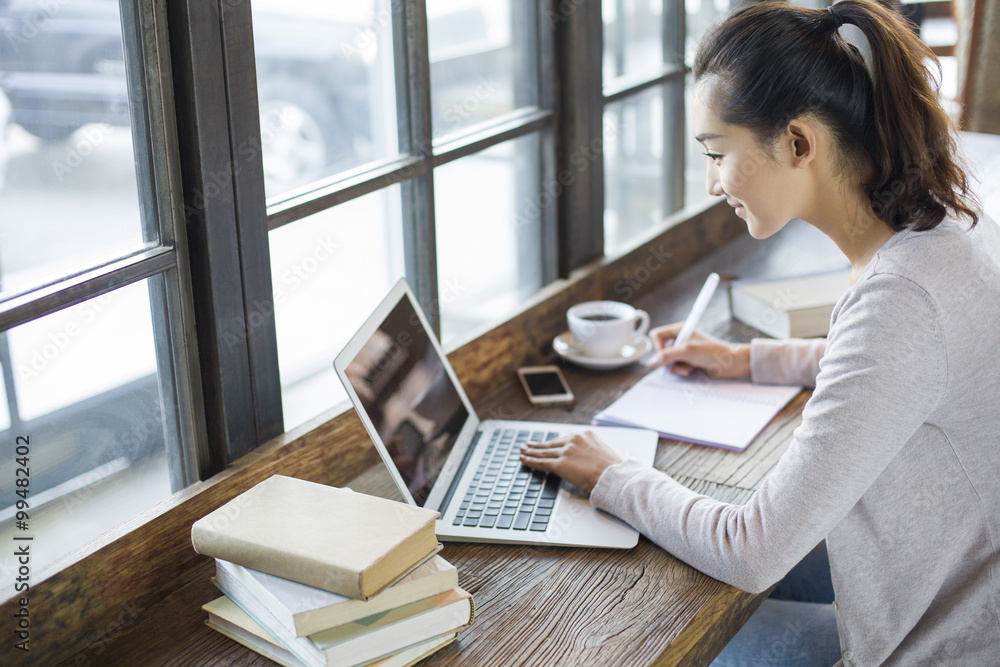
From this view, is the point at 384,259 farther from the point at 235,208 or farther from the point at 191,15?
the point at 191,15

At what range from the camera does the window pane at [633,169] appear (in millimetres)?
2082

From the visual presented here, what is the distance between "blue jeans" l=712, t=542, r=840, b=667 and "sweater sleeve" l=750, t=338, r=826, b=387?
36 centimetres

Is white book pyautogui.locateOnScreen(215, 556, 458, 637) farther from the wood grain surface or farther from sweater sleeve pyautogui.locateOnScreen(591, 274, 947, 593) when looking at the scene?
sweater sleeve pyautogui.locateOnScreen(591, 274, 947, 593)

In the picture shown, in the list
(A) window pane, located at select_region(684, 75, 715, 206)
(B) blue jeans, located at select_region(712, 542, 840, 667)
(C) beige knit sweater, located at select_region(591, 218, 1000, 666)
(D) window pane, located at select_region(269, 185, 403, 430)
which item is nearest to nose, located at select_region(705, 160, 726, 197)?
(C) beige knit sweater, located at select_region(591, 218, 1000, 666)

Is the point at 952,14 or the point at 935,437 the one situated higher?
the point at 952,14

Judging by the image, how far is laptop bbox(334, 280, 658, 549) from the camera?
1.17 m

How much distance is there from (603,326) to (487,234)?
280mm

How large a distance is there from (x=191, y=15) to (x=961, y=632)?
3.66 feet

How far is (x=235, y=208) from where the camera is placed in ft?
3.69

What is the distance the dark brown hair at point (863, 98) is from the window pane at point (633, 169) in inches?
34.4

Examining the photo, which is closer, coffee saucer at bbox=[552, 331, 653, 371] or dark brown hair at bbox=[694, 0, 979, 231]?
dark brown hair at bbox=[694, 0, 979, 231]

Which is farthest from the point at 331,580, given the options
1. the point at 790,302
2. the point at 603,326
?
the point at 790,302

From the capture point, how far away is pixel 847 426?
99 centimetres

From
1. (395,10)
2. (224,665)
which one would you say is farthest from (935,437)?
(395,10)
